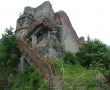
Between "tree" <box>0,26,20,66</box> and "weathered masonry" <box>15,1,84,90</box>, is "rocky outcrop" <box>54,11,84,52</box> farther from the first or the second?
"tree" <box>0,26,20,66</box>

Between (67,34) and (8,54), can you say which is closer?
(8,54)

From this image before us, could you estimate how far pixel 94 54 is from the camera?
24.3 m

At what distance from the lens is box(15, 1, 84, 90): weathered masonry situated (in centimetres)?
1905

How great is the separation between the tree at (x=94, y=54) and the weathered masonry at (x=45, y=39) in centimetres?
332

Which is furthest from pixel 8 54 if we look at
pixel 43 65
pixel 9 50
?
pixel 43 65

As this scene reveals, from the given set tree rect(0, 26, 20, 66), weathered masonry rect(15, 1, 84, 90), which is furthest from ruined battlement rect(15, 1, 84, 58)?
tree rect(0, 26, 20, 66)

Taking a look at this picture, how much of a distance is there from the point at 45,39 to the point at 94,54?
658 centimetres

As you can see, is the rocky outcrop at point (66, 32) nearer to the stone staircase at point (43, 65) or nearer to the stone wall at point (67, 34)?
the stone wall at point (67, 34)

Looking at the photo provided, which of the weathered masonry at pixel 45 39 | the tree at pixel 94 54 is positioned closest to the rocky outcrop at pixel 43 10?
the weathered masonry at pixel 45 39

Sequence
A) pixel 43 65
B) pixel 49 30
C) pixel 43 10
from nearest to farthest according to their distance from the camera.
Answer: pixel 43 65
pixel 49 30
pixel 43 10

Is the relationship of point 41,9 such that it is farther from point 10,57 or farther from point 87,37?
point 10,57

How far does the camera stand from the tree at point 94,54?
23781 mm

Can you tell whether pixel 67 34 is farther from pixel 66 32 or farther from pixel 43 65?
pixel 43 65

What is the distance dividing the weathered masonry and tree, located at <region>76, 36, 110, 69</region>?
10.9ft
